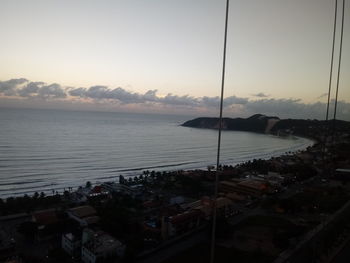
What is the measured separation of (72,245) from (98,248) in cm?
80

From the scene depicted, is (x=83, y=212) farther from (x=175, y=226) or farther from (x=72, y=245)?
(x=175, y=226)

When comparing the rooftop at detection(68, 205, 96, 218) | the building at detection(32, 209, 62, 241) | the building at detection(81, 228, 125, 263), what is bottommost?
the building at detection(32, 209, 62, 241)

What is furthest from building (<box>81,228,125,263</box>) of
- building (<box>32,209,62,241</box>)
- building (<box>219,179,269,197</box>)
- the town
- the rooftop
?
building (<box>219,179,269,197</box>)

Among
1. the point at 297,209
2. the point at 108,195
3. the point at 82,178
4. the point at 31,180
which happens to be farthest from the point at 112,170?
the point at 297,209

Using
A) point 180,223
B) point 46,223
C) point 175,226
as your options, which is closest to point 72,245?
point 46,223

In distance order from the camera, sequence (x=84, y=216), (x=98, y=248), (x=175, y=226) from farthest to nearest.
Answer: (x=84, y=216) < (x=175, y=226) < (x=98, y=248)

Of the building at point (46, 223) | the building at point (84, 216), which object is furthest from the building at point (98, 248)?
the building at point (46, 223)

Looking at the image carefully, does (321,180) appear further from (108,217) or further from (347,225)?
(108,217)

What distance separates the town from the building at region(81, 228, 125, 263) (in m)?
0.02

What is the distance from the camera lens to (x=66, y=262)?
6012 mm

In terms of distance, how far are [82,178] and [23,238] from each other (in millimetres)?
8612

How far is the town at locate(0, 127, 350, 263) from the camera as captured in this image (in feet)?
19.5

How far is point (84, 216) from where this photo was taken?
8.12 meters

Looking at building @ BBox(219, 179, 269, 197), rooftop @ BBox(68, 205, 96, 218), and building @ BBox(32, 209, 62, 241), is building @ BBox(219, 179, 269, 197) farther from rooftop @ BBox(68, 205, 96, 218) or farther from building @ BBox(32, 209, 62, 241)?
building @ BBox(32, 209, 62, 241)
